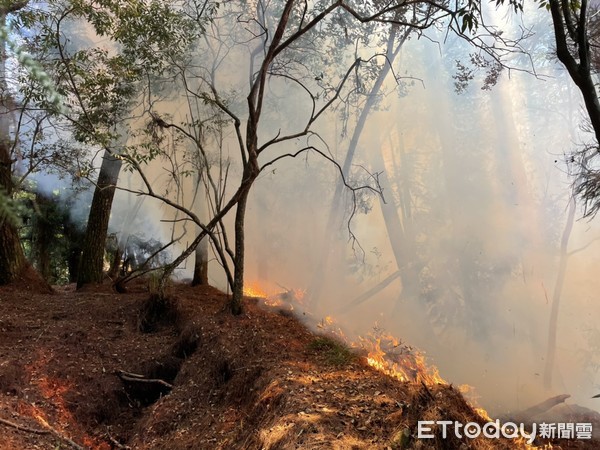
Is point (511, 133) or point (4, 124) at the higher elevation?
point (511, 133)

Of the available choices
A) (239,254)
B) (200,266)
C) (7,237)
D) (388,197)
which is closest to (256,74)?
(200,266)

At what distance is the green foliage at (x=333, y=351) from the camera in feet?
14.9

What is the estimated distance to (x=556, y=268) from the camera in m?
14.9

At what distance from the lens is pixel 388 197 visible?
17.0 metres

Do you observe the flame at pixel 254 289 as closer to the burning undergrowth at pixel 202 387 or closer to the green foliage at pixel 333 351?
the burning undergrowth at pixel 202 387

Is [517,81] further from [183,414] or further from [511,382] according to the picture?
[183,414]

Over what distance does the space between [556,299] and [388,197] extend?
273 inches

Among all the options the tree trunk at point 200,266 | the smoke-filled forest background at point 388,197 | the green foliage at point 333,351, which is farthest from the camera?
the smoke-filled forest background at point 388,197

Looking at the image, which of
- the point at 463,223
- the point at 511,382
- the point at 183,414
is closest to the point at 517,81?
the point at 463,223

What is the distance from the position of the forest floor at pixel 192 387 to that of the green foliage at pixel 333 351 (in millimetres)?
14

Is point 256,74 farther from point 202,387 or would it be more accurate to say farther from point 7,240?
point 202,387

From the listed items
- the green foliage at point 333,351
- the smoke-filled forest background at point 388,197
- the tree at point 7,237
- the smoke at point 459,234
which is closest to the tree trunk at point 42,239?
the smoke-filled forest background at point 388,197

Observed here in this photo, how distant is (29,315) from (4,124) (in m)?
4.28

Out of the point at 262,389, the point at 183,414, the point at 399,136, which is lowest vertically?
the point at 183,414
